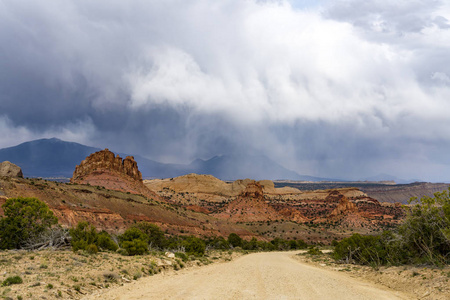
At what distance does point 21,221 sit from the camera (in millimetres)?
23578

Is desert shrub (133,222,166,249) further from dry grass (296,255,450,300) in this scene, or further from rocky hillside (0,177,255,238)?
dry grass (296,255,450,300)

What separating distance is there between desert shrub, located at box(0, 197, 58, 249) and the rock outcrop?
187 feet

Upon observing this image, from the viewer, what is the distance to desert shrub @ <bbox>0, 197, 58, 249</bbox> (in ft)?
75.1

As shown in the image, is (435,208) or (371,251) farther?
(371,251)

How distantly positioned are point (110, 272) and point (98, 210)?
144ft

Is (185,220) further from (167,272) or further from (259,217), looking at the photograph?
(167,272)

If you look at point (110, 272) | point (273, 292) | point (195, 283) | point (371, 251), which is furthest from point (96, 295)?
point (371, 251)

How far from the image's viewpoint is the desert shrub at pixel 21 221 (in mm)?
22891

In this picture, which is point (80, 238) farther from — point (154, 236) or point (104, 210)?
point (104, 210)

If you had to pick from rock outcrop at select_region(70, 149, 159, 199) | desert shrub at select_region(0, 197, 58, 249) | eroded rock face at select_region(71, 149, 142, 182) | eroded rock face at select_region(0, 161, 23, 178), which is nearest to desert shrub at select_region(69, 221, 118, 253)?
desert shrub at select_region(0, 197, 58, 249)

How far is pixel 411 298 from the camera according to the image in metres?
Result: 12.3

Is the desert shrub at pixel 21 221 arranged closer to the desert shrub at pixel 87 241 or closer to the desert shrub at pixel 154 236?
the desert shrub at pixel 87 241

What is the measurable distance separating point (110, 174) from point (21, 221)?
65227 millimetres

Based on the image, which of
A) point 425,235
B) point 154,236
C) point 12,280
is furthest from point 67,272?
point 154,236
